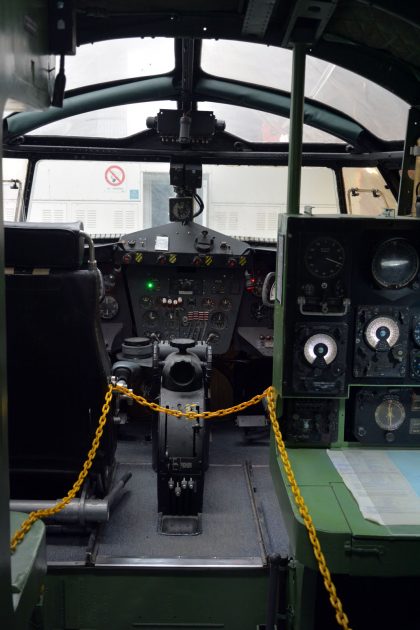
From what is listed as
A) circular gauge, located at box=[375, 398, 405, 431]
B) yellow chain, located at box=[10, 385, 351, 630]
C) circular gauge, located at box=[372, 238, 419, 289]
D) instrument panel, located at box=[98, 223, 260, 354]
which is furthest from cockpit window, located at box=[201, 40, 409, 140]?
yellow chain, located at box=[10, 385, 351, 630]

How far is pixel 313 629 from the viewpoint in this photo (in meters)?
2.26

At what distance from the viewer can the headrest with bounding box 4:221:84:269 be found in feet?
8.13

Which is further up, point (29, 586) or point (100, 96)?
point (100, 96)

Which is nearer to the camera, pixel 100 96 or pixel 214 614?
pixel 214 614

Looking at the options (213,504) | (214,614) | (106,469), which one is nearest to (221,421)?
(213,504)

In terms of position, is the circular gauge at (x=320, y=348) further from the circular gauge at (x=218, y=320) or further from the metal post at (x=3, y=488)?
the circular gauge at (x=218, y=320)

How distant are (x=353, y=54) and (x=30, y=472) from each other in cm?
232

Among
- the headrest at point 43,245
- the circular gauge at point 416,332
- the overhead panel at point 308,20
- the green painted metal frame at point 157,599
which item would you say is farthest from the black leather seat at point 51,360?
the circular gauge at point 416,332

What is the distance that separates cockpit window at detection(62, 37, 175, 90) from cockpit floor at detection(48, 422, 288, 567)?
8.56 ft

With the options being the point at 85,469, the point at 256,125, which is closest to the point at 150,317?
the point at 256,125

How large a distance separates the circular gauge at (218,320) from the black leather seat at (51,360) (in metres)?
2.28

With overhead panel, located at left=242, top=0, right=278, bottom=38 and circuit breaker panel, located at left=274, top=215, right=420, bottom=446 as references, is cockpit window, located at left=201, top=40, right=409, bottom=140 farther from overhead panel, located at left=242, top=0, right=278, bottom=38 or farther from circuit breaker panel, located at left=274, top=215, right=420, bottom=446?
circuit breaker panel, located at left=274, top=215, right=420, bottom=446

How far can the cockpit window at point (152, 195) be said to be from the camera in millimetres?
5176

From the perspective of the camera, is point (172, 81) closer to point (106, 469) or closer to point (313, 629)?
point (106, 469)
